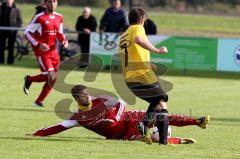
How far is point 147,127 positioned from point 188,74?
585 inches

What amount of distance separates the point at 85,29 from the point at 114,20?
3.46 ft

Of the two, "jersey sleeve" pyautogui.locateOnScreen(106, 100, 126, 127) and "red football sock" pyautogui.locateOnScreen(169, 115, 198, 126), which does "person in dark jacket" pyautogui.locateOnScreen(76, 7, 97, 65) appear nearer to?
"jersey sleeve" pyautogui.locateOnScreen(106, 100, 126, 127)

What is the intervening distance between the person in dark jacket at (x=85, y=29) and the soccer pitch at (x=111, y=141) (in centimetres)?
532

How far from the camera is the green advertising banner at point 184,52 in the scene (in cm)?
2561

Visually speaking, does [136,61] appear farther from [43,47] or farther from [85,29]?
[85,29]

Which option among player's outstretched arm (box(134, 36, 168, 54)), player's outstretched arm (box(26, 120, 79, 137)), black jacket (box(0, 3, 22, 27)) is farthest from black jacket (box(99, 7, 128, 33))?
player's outstretched arm (box(134, 36, 168, 54))

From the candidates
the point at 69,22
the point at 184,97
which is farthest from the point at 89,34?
the point at 69,22

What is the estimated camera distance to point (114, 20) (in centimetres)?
2711

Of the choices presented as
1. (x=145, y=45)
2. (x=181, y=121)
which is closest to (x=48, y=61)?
(x=181, y=121)

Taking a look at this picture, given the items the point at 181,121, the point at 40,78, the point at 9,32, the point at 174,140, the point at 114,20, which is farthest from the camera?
the point at 9,32

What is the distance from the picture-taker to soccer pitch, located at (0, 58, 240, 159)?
10798mm

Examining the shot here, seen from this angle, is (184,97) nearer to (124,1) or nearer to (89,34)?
(89,34)

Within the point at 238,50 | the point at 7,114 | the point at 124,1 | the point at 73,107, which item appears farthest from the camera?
the point at 124,1

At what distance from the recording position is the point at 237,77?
25719 millimetres
